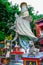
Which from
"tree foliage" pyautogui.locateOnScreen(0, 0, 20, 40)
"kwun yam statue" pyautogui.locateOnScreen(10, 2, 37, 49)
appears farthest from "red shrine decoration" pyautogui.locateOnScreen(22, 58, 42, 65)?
"tree foliage" pyautogui.locateOnScreen(0, 0, 20, 40)

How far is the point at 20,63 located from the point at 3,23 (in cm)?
123

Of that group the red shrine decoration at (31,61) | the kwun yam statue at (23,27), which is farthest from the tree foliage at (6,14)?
the red shrine decoration at (31,61)

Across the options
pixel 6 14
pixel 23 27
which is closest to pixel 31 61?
pixel 23 27

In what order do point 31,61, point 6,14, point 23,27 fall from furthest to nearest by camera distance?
point 6,14, point 23,27, point 31,61

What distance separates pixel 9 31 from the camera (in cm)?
480

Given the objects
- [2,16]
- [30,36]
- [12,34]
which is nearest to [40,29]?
[30,36]

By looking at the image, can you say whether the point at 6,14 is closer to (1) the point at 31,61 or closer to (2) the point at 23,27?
(2) the point at 23,27

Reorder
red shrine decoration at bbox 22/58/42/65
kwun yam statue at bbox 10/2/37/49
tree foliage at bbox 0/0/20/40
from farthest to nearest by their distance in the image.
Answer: tree foliage at bbox 0/0/20/40
kwun yam statue at bbox 10/2/37/49
red shrine decoration at bbox 22/58/42/65

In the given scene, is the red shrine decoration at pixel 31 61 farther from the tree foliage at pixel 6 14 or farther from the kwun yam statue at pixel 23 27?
the tree foliage at pixel 6 14

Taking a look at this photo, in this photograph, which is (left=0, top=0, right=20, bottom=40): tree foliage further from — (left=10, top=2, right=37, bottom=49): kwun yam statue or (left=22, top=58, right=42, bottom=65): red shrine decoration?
(left=22, top=58, right=42, bottom=65): red shrine decoration

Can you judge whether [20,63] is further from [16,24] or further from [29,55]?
[16,24]

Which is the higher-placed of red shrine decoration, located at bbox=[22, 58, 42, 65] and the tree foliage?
the tree foliage

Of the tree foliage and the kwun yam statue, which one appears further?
the tree foliage

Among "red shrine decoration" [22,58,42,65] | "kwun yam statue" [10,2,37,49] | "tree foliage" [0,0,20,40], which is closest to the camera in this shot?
"red shrine decoration" [22,58,42,65]
